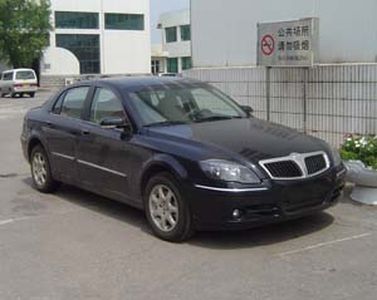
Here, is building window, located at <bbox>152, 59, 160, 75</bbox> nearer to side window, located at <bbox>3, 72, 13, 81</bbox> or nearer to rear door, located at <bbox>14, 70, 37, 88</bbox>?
side window, located at <bbox>3, 72, 13, 81</bbox>

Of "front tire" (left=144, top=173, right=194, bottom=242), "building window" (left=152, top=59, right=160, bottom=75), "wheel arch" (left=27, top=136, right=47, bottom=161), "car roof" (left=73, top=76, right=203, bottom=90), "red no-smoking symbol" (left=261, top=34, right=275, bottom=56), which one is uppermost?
"building window" (left=152, top=59, right=160, bottom=75)

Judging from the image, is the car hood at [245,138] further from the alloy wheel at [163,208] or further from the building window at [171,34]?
the building window at [171,34]

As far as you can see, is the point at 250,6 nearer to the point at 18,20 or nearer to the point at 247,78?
the point at 247,78

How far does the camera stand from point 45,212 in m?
8.00

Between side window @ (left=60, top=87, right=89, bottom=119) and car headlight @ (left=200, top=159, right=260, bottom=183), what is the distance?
2.62 m

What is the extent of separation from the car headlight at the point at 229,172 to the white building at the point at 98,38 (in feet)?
206

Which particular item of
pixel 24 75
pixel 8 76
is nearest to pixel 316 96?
pixel 24 75

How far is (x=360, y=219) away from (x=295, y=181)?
56.5 inches

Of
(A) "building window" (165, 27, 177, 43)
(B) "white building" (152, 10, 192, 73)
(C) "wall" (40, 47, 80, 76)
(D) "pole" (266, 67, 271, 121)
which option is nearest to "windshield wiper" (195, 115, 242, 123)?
(D) "pole" (266, 67, 271, 121)

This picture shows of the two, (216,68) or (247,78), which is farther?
(216,68)

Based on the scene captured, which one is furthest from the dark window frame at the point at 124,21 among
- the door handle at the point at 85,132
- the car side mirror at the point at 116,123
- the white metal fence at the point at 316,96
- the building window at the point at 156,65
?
the car side mirror at the point at 116,123

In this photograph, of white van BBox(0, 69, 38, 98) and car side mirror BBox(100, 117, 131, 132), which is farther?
white van BBox(0, 69, 38, 98)

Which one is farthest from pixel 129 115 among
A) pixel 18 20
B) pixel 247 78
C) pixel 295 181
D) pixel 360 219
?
pixel 18 20

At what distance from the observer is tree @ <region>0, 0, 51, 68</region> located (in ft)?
191
